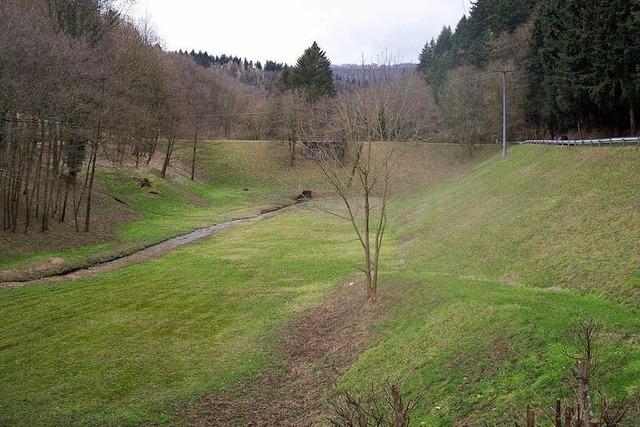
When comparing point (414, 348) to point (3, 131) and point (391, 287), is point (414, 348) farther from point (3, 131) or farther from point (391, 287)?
point (3, 131)

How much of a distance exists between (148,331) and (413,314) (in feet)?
27.2

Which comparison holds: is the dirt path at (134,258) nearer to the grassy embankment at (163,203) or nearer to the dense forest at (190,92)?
the grassy embankment at (163,203)

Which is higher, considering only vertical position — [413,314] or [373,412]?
[373,412]

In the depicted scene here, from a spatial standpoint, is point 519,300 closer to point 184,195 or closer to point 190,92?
point 184,195

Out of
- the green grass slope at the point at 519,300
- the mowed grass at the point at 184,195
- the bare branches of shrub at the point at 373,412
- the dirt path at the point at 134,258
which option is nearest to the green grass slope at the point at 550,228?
the green grass slope at the point at 519,300

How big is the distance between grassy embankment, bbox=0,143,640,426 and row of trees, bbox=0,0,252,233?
9203 millimetres

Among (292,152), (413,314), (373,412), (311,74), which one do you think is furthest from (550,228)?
(311,74)

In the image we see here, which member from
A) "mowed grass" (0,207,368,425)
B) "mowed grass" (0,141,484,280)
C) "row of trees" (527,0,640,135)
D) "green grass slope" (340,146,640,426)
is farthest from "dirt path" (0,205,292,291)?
"row of trees" (527,0,640,135)

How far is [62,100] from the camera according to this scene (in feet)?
87.6

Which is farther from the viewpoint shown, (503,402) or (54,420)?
(54,420)

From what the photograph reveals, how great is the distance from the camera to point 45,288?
69.0ft

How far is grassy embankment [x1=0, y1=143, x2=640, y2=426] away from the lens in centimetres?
1035

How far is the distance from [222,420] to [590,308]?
8.72 m

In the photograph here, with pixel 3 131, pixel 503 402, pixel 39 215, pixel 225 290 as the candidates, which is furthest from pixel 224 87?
pixel 503 402
